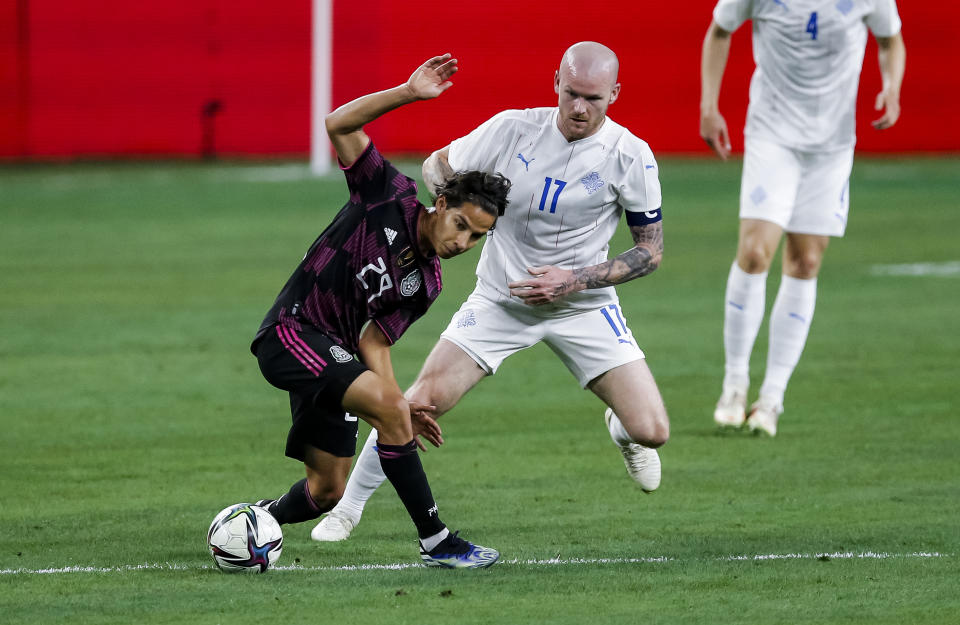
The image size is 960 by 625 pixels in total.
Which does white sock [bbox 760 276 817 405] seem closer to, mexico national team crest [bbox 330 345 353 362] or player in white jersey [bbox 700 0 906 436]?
player in white jersey [bbox 700 0 906 436]

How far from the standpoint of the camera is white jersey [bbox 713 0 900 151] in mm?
8898

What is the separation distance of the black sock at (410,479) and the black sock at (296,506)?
2.18ft

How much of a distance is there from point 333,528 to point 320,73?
19.4m

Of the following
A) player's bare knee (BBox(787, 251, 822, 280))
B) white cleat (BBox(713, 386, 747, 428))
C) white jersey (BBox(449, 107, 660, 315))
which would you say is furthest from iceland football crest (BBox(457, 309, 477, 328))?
player's bare knee (BBox(787, 251, 822, 280))

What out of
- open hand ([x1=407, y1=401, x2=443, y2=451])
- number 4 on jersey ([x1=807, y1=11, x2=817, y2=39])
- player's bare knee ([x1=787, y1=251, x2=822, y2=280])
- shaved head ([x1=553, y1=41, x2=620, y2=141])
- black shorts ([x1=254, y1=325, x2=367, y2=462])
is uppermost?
shaved head ([x1=553, y1=41, x2=620, y2=141])

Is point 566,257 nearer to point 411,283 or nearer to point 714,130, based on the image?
point 411,283

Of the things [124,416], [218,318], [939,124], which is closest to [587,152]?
[124,416]

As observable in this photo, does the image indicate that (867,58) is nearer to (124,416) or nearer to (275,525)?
(124,416)

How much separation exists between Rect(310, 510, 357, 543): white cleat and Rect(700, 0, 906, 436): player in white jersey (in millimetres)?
2983

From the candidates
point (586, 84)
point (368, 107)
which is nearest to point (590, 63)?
point (586, 84)

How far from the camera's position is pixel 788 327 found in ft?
29.1

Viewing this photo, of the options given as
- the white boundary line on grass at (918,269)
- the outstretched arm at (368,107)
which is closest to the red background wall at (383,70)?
the white boundary line on grass at (918,269)

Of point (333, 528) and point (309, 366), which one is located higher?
point (309, 366)

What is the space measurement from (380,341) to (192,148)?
19.9m
